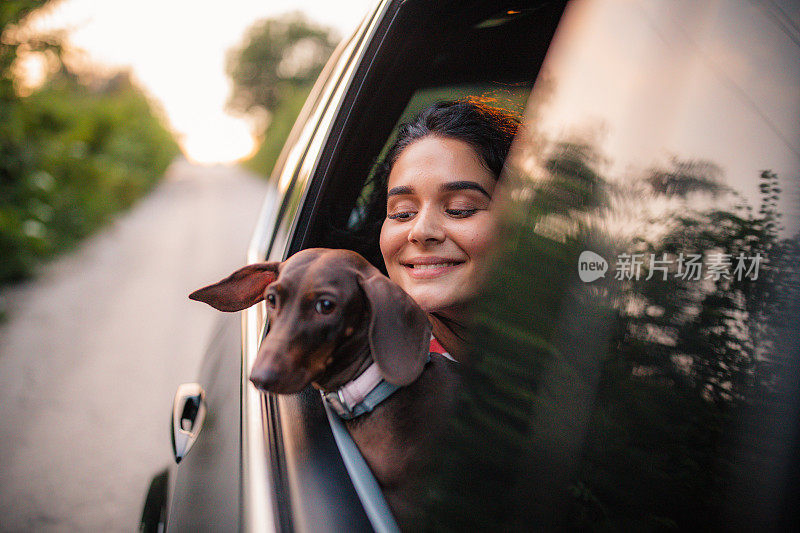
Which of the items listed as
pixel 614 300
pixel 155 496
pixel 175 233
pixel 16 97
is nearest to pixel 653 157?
pixel 614 300

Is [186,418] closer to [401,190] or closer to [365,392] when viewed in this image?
[365,392]

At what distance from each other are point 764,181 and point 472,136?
90 centimetres

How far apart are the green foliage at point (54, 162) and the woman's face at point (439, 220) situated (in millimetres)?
8151

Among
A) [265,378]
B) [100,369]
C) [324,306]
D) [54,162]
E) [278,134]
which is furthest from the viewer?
[278,134]

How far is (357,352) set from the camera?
4.27 feet

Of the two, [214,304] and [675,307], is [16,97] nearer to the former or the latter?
[214,304]

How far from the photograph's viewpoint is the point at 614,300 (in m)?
0.88

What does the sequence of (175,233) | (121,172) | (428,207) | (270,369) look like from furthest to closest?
(121,172), (175,233), (428,207), (270,369)

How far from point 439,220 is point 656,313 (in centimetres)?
76

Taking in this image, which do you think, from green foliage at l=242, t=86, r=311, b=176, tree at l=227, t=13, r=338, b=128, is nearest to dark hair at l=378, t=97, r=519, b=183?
green foliage at l=242, t=86, r=311, b=176

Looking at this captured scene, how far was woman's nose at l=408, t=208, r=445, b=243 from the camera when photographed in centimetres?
152

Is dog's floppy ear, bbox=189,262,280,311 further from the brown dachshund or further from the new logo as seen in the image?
the new logo

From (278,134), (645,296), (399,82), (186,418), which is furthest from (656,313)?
(278,134)

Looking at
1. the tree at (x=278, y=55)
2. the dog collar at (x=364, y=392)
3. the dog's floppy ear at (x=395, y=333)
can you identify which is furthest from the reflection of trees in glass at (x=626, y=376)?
the tree at (x=278, y=55)
